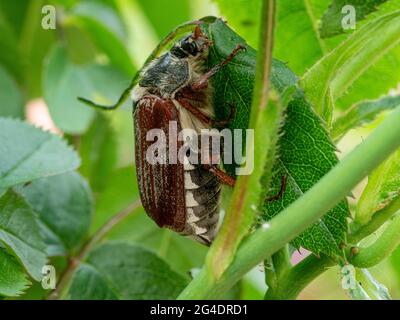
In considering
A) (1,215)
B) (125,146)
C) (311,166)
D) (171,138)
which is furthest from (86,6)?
(311,166)

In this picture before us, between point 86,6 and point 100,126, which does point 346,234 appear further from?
point 86,6

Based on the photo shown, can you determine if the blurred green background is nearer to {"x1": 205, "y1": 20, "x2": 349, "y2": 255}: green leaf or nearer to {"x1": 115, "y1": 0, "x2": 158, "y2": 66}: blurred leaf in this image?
{"x1": 115, "y1": 0, "x2": 158, "y2": 66}: blurred leaf

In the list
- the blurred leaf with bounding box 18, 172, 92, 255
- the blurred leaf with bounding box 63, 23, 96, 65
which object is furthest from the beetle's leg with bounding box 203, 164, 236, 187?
the blurred leaf with bounding box 63, 23, 96, 65

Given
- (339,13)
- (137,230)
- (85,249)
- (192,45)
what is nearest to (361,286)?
(339,13)

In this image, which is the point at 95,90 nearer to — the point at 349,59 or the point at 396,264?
the point at 396,264

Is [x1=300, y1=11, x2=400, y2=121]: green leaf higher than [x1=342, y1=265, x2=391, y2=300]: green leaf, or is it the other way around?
[x1=300, y1=11, x2=400, y2=121]: green leaf
